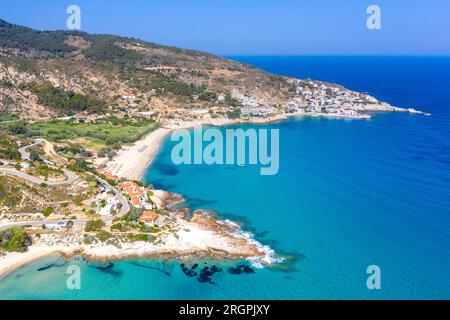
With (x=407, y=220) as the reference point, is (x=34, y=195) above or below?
above

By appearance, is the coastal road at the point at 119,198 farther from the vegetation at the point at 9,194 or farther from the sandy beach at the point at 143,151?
the vegetation at the point at 9,194

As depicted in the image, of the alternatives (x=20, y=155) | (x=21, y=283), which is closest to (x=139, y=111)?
(x=20, y=155)

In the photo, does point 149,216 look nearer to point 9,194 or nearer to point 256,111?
point 9,194

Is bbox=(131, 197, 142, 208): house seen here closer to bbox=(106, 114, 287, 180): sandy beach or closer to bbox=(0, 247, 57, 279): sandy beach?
bbox=(0, 247, 57, 279): sandy beach

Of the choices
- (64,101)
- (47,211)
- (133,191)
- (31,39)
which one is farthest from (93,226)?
(31,39)

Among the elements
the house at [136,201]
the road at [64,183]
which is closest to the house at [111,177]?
the road at [64,183]
